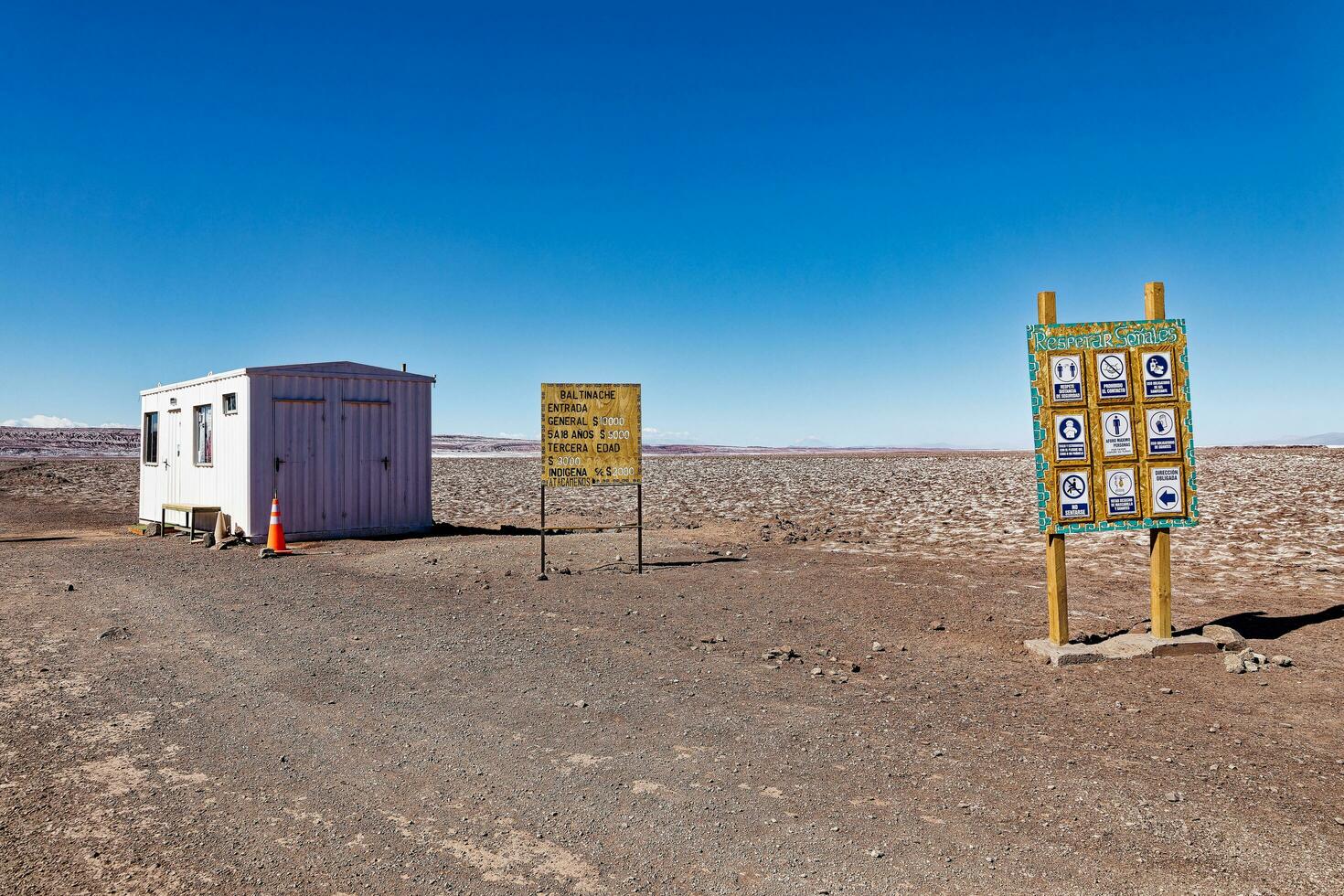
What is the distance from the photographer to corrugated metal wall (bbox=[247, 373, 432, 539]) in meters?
15.6

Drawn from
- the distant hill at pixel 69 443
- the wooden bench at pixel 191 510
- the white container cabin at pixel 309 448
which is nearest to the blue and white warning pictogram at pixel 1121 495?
the white container cabin at pixel 309 448

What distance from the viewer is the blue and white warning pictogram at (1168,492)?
288 inches

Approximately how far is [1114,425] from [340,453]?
13815mm

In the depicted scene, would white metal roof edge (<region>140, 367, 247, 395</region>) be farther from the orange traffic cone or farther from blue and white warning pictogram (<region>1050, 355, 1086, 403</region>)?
blue and white warning pictogram (<region>1050, 355, 1086, 403</region>)

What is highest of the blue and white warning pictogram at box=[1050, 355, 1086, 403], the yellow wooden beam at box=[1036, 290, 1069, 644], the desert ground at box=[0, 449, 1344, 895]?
the blue and white warning pictogram at box=[1050, 355, 1086, 403]

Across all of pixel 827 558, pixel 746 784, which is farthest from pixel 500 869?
pixel 827 558

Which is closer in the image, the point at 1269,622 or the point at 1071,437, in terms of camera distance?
the point at 1071,437

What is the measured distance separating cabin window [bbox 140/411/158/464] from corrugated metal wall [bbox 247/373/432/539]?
19.3 feet

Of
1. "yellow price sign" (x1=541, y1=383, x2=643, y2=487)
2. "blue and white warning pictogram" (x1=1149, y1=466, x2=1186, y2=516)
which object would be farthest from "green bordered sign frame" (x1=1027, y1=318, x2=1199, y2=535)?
"yellow price sign" (x1=541, y1=383, x2=643, y2=487)

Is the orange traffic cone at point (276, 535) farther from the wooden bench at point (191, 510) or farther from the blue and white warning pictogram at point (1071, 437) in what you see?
the blue and white warning pictogram at point (1071, 437)

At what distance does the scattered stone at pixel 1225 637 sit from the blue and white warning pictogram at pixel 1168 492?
3.44 ft

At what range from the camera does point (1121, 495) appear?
290 inches

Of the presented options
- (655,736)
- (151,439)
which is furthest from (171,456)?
A: (655,736)

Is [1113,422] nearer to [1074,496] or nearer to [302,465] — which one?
[1074,496]
